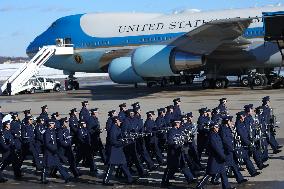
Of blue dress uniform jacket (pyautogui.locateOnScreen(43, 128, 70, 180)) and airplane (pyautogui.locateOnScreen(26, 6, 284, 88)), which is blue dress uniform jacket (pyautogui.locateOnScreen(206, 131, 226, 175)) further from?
airplane (pyautogui.locateOnScreen(26, 6, 284, 88))

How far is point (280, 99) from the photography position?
3181 centimetres

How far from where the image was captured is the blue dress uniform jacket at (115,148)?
14625mm

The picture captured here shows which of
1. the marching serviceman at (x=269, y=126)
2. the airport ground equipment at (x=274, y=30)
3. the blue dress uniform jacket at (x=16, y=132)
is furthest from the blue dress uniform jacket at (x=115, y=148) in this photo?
the airport ground equipment at (x=274, y=30)

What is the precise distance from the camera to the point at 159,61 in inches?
1422

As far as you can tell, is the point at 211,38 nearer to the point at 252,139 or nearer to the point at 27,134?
the point at 252,139

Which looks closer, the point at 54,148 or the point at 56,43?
the point at 54,148

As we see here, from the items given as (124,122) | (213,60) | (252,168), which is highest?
(213,60)

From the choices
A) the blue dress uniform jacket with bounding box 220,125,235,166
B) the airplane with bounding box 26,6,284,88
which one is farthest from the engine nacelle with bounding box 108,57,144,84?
the blue dress uniform jacket with bounding box 220,125,235,166

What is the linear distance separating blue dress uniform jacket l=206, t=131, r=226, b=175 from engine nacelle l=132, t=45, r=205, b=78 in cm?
2315

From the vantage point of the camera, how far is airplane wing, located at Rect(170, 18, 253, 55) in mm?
34812

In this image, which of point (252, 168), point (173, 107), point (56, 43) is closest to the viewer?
point (252, 168)

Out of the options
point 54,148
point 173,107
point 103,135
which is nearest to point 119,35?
point 103,135

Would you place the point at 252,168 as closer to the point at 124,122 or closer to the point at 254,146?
the point at 254,146

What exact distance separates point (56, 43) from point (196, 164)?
32402 mm
